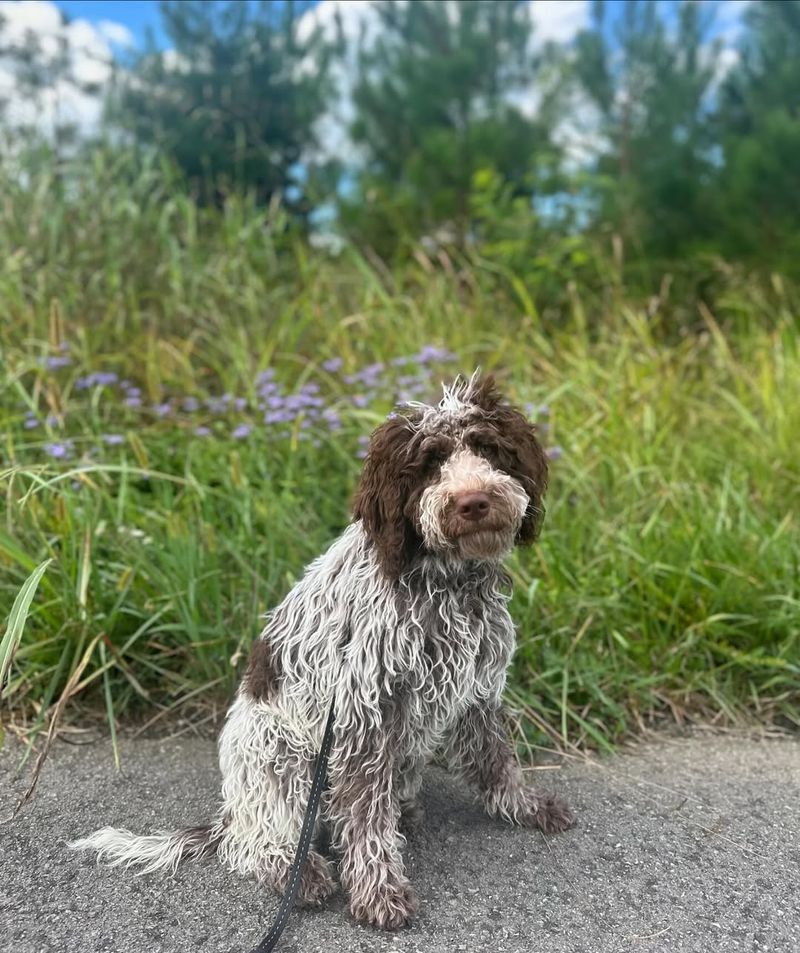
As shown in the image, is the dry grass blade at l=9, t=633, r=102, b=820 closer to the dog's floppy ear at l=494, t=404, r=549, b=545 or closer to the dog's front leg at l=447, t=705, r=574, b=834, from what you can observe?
the dog's front leg at l=447, t=705, r=574, b=834

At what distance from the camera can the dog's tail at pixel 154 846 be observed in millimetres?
2701

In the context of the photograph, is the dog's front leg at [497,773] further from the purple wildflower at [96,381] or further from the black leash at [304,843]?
the purple wildflower at [96,381]

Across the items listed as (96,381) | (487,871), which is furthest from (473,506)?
(96,381)

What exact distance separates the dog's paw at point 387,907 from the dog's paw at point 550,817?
1.94ft

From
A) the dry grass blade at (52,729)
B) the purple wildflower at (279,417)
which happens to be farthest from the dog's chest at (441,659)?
the purple wildflower at (279,417)

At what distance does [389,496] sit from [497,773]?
111cm

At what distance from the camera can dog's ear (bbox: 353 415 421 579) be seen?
7.91 feet

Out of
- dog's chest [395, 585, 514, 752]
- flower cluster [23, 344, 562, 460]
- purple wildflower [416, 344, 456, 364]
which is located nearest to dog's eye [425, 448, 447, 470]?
dog's chest [395, 585, 514, 752]

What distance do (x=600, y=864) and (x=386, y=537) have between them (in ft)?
4.20

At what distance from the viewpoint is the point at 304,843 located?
8.09 feet

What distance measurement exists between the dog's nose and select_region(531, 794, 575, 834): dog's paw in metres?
1.21

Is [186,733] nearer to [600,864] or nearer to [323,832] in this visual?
Answer: [323,832]

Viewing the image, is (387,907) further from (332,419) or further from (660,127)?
(660,127)

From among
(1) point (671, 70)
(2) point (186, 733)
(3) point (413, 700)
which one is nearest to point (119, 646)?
(2) point (186, 733)
